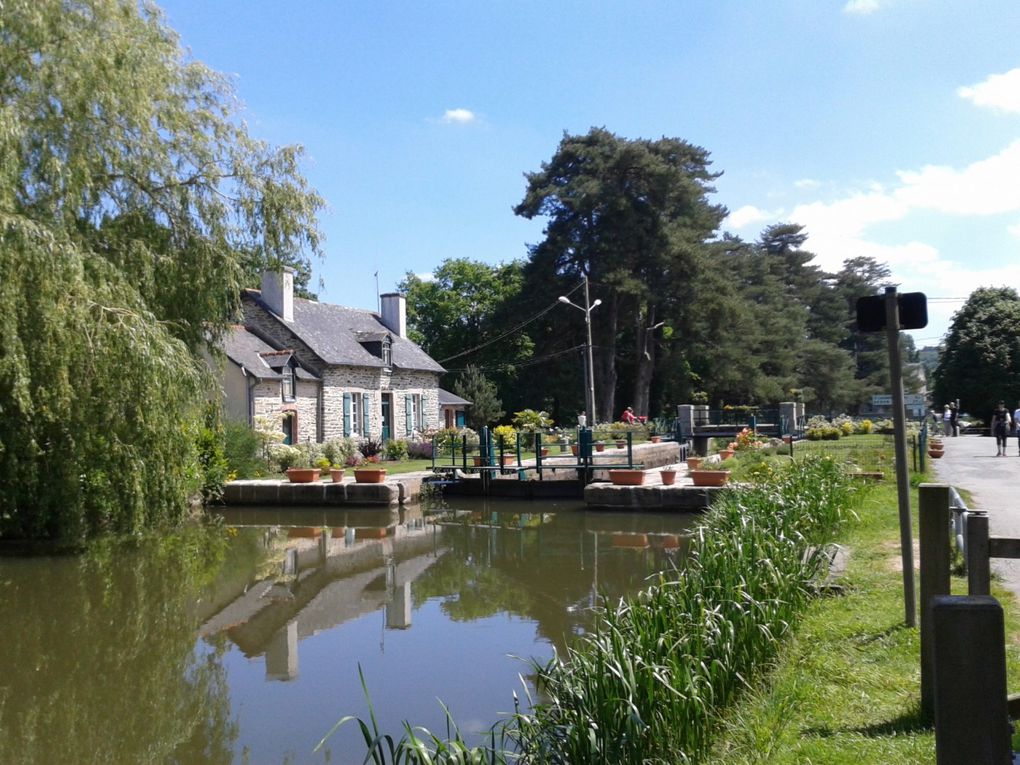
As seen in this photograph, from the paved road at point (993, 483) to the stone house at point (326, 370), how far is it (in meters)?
16.6

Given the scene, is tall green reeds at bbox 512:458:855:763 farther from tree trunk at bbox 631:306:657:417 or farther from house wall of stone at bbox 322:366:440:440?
tree trunk at bbox 631:306:657:417

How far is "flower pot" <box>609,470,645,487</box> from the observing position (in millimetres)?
17203

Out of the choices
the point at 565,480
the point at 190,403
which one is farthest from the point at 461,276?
the point at 190,403

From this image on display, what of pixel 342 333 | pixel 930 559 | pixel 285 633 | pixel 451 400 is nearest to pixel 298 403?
pixel 342 333

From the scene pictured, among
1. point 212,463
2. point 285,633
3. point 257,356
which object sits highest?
point 257,356

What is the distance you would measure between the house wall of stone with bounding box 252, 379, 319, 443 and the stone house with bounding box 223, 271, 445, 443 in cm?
3

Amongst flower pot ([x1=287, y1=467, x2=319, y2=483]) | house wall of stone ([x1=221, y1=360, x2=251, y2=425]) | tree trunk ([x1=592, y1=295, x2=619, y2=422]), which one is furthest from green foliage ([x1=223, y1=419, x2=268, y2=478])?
tree trunk ([x1=592, y1=295, x2=619, y2=422])

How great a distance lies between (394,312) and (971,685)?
33472mm

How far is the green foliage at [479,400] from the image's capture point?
36719mm

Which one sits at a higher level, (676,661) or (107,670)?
(676,661)

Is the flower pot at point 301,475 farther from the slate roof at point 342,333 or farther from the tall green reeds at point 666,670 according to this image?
the tall green reeds at point 666,670

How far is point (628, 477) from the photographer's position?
17.3 metres

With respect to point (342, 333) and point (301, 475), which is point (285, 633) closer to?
point (301, 475)

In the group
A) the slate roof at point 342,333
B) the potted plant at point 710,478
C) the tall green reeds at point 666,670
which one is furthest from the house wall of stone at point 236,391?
the tall green reeds at point 666,670
